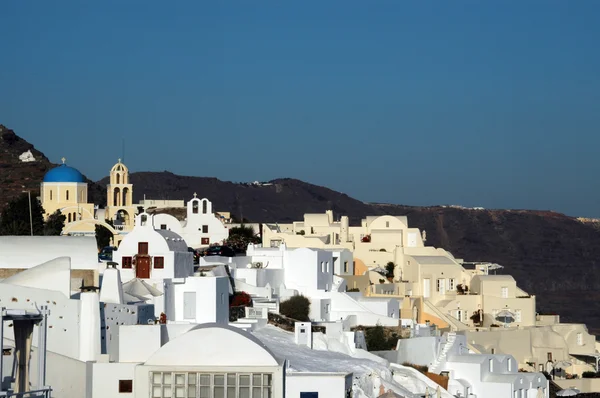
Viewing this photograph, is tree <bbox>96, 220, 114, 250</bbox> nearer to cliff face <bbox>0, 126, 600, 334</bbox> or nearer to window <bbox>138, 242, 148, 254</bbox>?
window <bbox>138, 242, 148, 254</bbox>

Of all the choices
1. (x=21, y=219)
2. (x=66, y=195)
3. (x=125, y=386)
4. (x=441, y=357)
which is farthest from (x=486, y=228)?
(x=125, y=386)

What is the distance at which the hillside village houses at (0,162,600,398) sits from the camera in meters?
31.6

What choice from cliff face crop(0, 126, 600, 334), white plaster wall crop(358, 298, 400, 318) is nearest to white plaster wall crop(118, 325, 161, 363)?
white plaster wall crop(358, 298, 400, 318)

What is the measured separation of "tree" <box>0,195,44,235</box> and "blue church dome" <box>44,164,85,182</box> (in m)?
4.12

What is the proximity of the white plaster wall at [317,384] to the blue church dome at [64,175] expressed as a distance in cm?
3993

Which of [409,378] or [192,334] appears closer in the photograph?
[192,334]

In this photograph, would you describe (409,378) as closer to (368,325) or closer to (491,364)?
(491,364)

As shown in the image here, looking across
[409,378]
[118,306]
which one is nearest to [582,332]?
[409,378]

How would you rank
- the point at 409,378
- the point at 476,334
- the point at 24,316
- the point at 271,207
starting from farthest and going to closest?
the point at 271,207, the point at 476,334, the point at 409,378, the point at 24,316

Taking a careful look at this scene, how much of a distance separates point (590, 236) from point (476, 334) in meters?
86.9

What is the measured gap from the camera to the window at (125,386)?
3309 cm

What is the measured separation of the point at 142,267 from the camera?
4847 centimetres

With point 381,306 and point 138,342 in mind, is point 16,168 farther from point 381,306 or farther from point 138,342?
point 138,342

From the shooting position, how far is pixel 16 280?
125 feet
